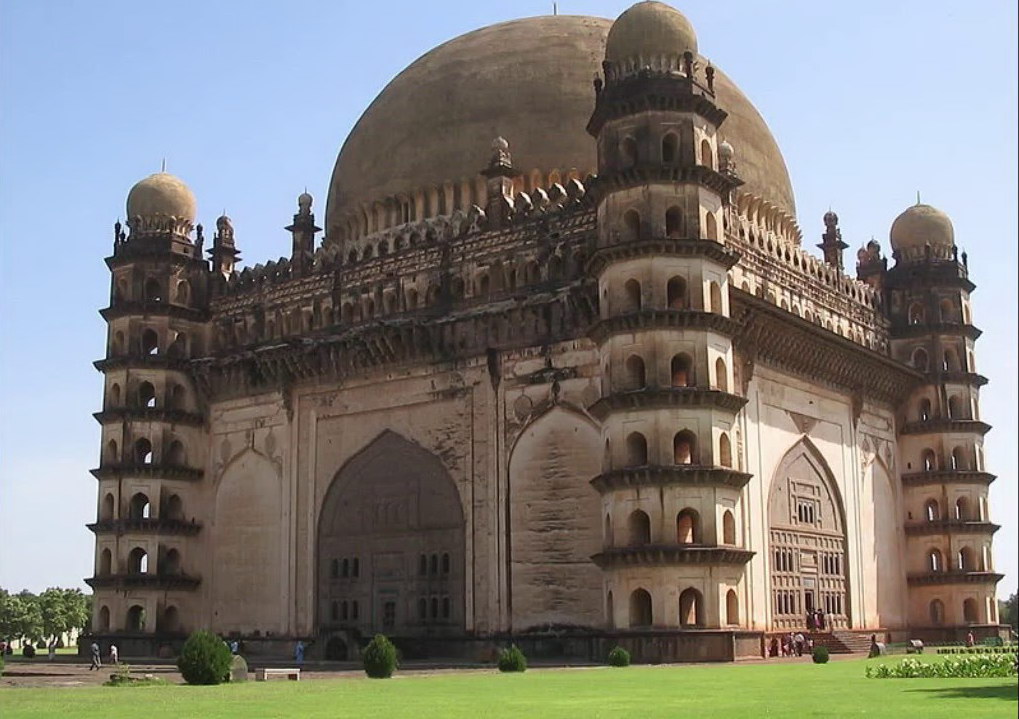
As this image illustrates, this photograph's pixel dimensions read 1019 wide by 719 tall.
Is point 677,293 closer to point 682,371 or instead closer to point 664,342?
point 664,342

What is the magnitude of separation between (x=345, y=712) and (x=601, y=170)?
15617mm

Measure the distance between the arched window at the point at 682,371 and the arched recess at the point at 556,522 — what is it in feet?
6.99

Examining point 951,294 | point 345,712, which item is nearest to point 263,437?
point 951,294

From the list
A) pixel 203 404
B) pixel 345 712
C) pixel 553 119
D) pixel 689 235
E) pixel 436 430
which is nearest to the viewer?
pixel 345 712

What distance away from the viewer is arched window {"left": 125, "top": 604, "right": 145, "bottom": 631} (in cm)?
3093

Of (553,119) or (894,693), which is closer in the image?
(894,693)

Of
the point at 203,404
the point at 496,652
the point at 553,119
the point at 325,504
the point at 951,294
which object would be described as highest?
the point at 553,119

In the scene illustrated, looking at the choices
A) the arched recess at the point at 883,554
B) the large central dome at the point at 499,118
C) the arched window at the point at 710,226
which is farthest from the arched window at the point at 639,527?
the large central dome at the point at 499,118

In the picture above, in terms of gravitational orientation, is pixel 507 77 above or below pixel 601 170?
above

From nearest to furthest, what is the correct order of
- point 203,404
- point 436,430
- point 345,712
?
point 345,712 < point 436,430 < point 203,404

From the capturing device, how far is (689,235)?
80.8 feet

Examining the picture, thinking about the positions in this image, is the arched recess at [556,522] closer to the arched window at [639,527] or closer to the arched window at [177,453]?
the arched window at [639,527]

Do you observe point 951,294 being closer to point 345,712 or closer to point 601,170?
point 601,170

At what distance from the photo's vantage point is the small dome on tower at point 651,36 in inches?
1012
